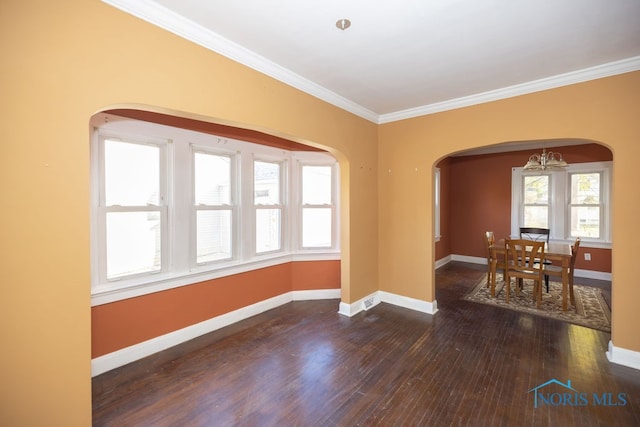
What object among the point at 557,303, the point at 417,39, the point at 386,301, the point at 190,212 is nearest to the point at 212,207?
the point at 190,212

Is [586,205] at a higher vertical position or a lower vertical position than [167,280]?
higher

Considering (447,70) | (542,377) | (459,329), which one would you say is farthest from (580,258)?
(447,70)

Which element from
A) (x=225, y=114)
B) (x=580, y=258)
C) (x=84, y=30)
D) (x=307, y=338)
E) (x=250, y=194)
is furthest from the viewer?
(x=580, y=258)

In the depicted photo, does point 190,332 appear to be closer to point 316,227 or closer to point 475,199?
point 316,227

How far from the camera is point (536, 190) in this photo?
619 cm

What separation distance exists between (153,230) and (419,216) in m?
3.39

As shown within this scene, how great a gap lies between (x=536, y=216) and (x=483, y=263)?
5.19ft

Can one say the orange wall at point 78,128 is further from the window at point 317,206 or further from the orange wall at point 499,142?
the window at point 317,206

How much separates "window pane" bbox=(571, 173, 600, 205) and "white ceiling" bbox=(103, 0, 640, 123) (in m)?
4.05

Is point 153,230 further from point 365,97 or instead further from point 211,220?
point 365,97

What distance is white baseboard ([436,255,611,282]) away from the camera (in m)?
5.46

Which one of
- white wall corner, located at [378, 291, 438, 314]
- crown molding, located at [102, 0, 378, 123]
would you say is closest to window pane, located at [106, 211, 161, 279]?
crown molding, located at [102, 0, 378, 123]

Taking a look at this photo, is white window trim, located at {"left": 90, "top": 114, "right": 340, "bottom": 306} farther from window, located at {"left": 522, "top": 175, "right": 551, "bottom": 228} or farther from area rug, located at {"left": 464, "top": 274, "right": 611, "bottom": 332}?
window, located at {"left": 522, "top": 175, "right": 551, "bottom": 228}

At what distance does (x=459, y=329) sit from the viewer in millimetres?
3377
